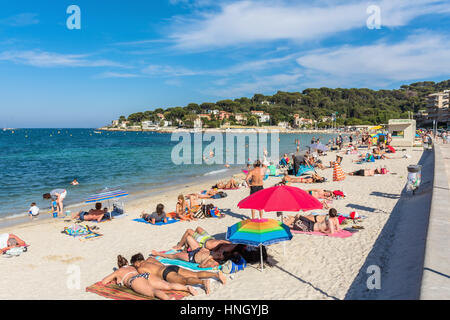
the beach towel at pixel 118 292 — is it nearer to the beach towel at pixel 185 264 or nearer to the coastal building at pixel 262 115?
the beach towel at pixel 185 264

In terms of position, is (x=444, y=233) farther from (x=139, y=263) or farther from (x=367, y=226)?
(x=139, y=263)

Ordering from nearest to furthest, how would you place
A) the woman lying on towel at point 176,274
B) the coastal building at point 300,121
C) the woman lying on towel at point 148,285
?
the woman lying on towel at point 148,285
the woman lying on towel at point 176,274
the coastal building at point 300,121

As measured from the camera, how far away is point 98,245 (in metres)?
7.65

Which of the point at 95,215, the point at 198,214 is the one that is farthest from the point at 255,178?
the point at 95,215

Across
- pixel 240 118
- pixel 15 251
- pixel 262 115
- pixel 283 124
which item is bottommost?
pixel 15 251

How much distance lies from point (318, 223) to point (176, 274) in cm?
387

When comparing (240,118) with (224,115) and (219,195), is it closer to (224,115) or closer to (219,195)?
(224,115)

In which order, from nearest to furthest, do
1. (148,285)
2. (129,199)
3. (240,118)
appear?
(148,285) < (129,199) < (240,118)

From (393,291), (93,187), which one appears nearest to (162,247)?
(393,291)

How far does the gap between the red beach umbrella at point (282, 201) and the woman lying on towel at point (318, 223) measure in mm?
1673

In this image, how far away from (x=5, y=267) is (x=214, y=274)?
4.42m

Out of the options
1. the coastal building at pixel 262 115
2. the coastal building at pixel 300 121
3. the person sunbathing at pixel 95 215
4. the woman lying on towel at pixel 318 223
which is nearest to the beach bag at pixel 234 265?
the woman lying on towel at pixel 318 223

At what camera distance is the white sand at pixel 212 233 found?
501 centimetres

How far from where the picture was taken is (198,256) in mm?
5770
